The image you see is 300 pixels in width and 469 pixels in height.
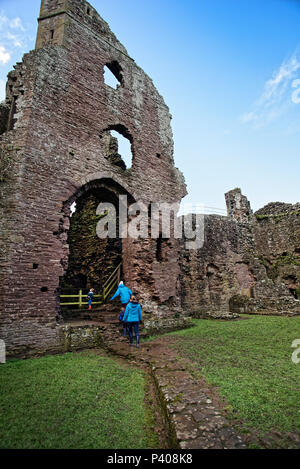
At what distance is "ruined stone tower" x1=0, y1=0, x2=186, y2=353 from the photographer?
6.73 metres

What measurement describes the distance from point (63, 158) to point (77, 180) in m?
0.76

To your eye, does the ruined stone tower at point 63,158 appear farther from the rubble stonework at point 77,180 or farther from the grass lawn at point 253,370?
the grass lawn at point 253,370

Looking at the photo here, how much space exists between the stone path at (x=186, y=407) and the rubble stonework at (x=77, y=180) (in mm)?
2987

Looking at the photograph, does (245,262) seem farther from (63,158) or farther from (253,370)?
(63,158)

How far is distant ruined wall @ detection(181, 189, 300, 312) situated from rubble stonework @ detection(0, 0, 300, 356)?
12 cm

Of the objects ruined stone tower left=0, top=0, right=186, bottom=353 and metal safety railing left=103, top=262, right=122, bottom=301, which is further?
metal safety railing left=103, top=262, right=122, bottom=301

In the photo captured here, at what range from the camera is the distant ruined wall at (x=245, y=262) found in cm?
1512

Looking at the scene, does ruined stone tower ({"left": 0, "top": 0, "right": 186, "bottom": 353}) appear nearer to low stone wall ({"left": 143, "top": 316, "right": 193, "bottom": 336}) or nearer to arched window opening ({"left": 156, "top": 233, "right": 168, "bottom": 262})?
arched window opening ({"left": 156, "top": 233, "right": 168, "bottom": 262})

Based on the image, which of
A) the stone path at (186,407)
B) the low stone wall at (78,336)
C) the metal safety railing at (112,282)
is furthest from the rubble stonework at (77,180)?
the stone path at (186,407)

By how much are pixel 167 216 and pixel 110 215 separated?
3.56 m

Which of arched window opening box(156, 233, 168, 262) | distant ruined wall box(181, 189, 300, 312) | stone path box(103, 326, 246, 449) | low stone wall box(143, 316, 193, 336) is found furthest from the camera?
distant ruined wall box(181, 189, 300, 312)

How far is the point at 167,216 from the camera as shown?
11.0m

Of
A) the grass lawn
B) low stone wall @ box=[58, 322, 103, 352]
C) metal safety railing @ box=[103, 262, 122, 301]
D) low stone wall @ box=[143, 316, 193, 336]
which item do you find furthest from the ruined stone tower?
the grass lawn
